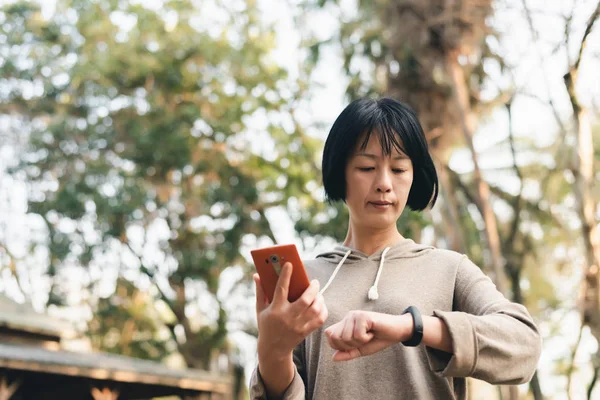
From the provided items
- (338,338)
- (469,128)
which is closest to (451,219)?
(469,128)

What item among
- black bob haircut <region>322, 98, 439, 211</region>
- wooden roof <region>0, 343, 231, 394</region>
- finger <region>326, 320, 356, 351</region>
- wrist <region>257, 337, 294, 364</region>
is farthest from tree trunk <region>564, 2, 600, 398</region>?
wooden roof <region>0, 343, 231, 394</region>

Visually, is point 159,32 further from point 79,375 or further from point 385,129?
point 385,129

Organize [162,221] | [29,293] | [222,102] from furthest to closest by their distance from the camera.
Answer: [29,293]
[162,221]
[222,102]

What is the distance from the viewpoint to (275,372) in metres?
1.61

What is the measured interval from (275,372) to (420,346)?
34 centimetres

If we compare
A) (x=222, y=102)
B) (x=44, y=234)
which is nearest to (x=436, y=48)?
(x=222, y=102)

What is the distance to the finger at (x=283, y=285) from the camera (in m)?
1.38

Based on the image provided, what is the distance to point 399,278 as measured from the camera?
176 centimetres

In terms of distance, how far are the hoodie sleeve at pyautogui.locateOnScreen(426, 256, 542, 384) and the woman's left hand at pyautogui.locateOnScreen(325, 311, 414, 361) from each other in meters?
0.09

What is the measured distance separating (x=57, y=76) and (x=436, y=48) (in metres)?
9.84

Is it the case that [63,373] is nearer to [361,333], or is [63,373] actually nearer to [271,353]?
[271,353]

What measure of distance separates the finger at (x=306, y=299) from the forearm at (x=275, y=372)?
20 cm

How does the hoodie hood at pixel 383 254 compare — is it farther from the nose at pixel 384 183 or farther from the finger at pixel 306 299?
the finger at pixel 306 299

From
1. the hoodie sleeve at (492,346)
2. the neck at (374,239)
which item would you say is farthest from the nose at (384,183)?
the hoodie sleeve at (492,346)
